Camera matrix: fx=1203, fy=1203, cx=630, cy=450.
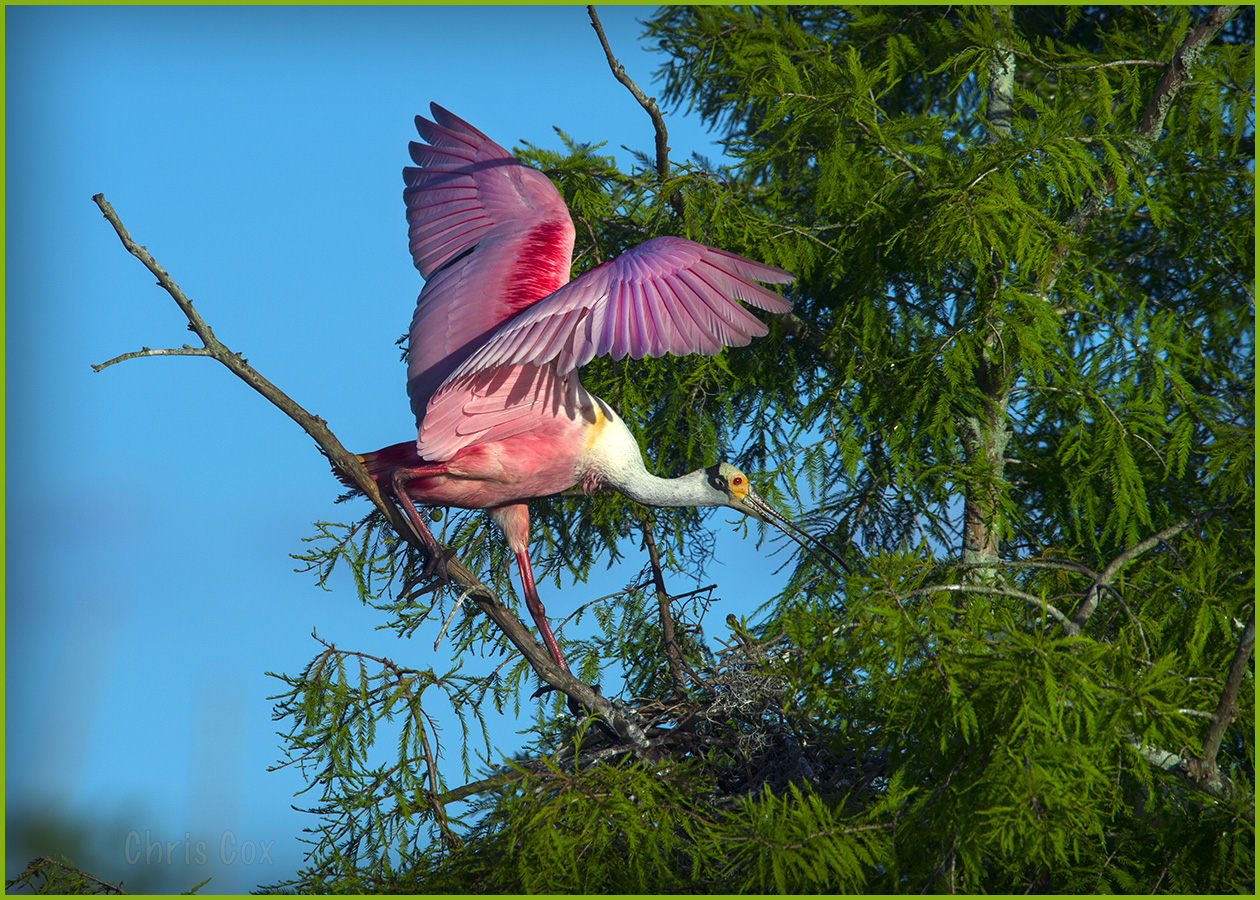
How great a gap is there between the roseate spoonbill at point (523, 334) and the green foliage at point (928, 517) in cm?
34

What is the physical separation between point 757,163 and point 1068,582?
2.19 meters

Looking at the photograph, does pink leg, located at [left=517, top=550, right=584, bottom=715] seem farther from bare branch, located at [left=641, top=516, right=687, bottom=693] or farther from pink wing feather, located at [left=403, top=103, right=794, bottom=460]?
pink wing feather, located at [left=403, top=103, right=794, bottom=460]

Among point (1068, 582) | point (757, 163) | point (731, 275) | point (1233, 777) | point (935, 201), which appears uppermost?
point (757, 163)

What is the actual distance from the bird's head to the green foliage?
0.40 ft

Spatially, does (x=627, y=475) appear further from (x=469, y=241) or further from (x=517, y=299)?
(x=469, y=241)

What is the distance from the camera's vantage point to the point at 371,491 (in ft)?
13.1

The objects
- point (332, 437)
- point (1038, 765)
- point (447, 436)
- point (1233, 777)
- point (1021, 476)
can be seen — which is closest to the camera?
point (1038, 765)

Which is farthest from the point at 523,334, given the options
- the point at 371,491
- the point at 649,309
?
the point at 371,491

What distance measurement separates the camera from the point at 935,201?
15.2ft

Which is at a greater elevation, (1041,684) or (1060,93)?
(1060,93)

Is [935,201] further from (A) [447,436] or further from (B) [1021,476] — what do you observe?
(A) [447,436]

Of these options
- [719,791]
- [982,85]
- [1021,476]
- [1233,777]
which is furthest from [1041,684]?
[982,85]

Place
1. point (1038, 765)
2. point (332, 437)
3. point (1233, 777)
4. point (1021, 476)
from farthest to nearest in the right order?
point (1021, 476)
point (332, 437)
point (1233, 777)
point (1038, 765)

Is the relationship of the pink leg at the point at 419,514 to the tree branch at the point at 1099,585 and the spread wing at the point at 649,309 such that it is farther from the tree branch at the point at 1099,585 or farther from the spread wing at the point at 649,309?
the tree branch at the point at 1099,585
